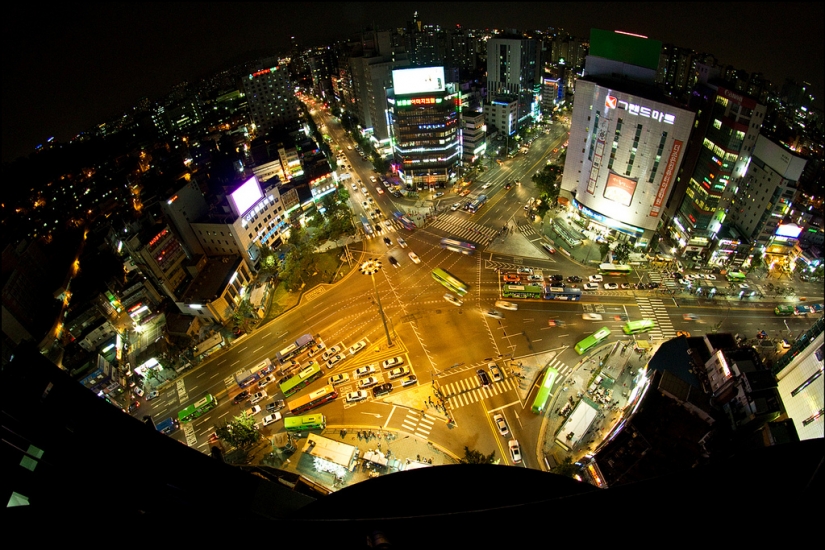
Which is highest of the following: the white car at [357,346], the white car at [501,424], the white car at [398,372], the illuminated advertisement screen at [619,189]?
the illuminated advertisement screen at [619,189]

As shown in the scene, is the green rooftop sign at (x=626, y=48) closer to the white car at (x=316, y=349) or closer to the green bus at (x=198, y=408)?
the white car at (x=316, y=349)

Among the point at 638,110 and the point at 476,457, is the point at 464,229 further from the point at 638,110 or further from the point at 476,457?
the point at 476,457

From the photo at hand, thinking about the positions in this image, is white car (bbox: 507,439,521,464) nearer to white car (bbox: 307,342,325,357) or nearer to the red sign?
white car (bbox: 307,342,325,357)

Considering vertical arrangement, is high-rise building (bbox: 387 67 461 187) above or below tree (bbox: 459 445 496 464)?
above

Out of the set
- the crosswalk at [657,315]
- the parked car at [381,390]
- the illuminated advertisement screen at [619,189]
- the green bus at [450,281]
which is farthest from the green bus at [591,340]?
the illuminated advertisement screen at [619,189]

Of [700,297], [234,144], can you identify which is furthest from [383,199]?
[700,297]

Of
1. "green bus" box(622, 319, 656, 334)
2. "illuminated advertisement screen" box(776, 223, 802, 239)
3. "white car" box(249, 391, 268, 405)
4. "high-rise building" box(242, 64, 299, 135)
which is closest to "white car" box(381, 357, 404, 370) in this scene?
"white car" box(249, 391, 268, 405)
